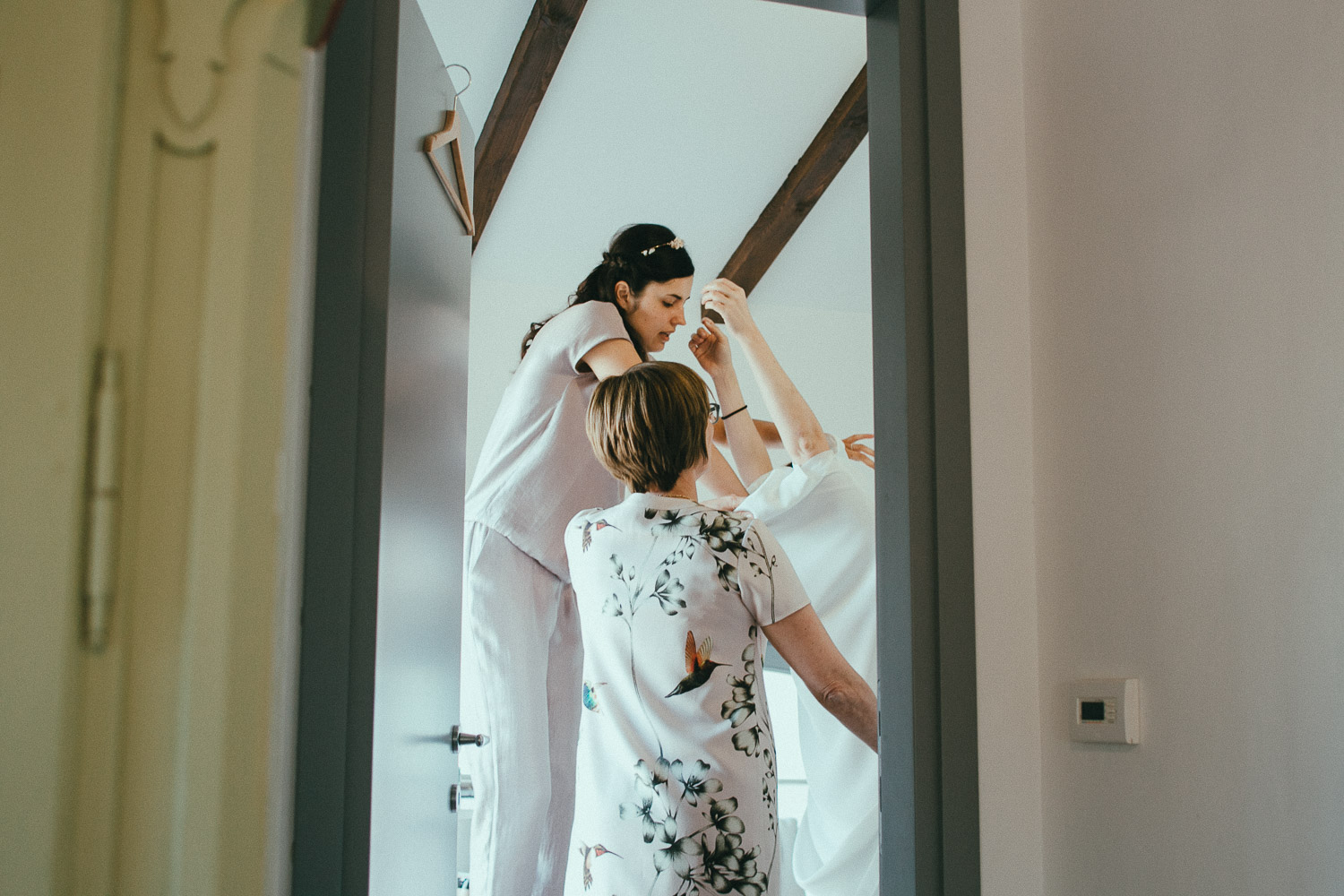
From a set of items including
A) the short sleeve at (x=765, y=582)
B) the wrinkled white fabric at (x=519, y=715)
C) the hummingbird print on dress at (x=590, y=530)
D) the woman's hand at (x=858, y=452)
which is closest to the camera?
the short sleeve at (x=765, y=582)

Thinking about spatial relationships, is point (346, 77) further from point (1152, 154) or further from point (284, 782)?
point (1152, 154)

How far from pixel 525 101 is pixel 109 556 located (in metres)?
3.86

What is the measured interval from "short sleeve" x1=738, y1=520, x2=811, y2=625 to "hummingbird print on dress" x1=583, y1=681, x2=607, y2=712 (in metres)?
0.24

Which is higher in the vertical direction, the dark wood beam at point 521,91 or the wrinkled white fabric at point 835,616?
the dark wood beam at point 521,91

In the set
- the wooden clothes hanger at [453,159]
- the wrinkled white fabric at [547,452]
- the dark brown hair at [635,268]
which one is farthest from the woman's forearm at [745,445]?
the wooden clothes hanger at [453,159]

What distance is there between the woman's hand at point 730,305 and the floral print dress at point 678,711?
1.27 meters

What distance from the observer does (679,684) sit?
1382 millimetres

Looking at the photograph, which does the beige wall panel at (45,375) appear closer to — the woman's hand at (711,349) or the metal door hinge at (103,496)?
the metal door hinge at (103,496)

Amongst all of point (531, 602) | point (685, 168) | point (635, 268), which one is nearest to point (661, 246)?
point (635, 268)

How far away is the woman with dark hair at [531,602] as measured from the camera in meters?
1.86

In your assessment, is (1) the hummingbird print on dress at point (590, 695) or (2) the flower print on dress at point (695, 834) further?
(1) the hummingbird print on dress at point (590, 695)

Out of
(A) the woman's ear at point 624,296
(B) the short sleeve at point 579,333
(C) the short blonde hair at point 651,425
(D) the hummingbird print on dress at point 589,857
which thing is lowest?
(D) the hummingbird print on dress at point 589,857

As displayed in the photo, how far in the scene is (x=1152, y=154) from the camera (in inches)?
48.9

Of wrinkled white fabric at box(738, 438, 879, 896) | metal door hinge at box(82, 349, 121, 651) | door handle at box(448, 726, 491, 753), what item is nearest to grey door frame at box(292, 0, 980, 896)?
door handle at box(448, 726, 491, 753)
